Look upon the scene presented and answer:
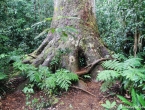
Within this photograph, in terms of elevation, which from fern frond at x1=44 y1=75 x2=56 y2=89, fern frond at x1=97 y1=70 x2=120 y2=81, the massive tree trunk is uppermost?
the massive tree trunk

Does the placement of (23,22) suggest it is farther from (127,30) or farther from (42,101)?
(42,101)

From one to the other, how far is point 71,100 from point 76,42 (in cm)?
169

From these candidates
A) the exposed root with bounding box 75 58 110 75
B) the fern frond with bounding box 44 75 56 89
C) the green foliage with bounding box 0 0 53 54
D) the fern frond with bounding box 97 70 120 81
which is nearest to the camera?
the fern frond with bounding box 97 70 120 81

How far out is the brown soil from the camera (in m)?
3.84

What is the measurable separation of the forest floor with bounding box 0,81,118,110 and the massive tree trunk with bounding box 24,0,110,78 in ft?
2.07

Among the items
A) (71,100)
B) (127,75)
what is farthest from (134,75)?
(71,100)

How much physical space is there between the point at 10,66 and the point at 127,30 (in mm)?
3613

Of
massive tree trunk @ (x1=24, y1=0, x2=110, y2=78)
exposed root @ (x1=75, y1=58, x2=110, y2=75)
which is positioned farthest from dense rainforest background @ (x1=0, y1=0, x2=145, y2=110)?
massive tree trunk @ (x1=24, y1=0, x2=110, y2=78)

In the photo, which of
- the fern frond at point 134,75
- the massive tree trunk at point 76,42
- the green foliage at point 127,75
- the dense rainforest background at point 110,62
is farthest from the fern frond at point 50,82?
the fern frond at point 134,75

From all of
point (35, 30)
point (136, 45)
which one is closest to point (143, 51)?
point (136, 45)

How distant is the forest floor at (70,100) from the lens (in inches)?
151

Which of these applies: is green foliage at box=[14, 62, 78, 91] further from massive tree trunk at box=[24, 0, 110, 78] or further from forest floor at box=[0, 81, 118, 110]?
massive tree trunk at box=[24, 0, 110, 78]

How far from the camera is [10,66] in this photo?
18.2 feet

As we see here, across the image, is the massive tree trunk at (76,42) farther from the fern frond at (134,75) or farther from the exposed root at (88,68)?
the fern frond at (134,75)
